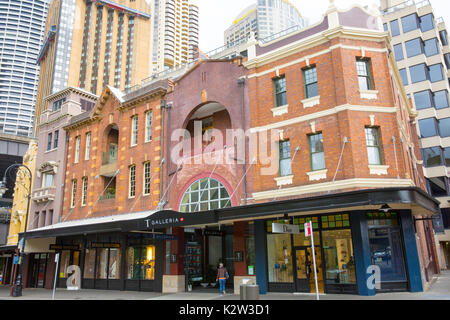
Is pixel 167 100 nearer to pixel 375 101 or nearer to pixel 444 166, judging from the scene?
pixel 375 101

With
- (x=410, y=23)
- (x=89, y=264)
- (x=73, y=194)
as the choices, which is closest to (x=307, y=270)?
(x=89, y=264)

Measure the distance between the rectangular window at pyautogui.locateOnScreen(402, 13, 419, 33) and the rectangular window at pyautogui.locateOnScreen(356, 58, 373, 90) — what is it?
1174 inches

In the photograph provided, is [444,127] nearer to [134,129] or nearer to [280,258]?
[280,258]

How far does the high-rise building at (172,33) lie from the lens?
133 meters

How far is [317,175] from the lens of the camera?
57.9 feet

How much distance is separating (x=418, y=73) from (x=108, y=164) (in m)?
34.7

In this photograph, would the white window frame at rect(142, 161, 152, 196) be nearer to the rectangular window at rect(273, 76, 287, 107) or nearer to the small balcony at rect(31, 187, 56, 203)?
the rectangular window at rect(273, 76, 287, 107)

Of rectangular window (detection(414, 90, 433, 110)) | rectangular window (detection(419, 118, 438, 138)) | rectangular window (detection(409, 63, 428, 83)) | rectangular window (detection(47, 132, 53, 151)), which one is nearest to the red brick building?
rectangular window (detection(47, 132, 53, 151))

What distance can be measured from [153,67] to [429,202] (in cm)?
12203

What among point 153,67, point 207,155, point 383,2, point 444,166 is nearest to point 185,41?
point 153,67

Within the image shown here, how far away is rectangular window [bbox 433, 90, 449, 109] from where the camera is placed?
4050cm

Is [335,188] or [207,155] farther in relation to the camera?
[207,155]

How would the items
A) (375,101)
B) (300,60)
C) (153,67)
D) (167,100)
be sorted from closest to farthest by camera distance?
(375,101) < (300,60) < (167,100) < (153,67)

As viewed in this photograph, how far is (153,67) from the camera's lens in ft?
424
